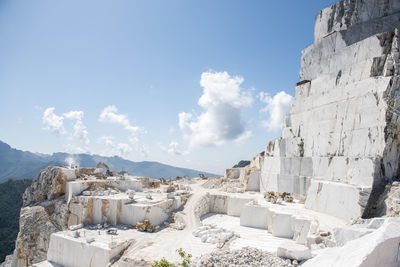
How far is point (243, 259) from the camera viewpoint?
837 centimetres

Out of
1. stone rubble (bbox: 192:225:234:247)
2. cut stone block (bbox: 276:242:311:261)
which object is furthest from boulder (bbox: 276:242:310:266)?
stone rubble (bbox: 192:225:234:247)

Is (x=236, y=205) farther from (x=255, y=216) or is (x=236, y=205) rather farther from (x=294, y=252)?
(x=294, y=252)

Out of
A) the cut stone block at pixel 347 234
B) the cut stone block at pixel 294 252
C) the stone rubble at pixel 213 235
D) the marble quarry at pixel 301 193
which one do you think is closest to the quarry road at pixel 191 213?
the marble quarry at pixel 301 193

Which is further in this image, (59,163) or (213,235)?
(59,163)

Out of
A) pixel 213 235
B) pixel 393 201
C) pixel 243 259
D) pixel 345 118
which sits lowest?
pixel 213 235

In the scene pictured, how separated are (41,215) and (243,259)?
67.8 feet

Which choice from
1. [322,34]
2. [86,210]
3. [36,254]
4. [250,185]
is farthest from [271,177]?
[36,254]

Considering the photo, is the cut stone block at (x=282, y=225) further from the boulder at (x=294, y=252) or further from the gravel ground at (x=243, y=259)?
the gravel ground at (x=243, y=259)

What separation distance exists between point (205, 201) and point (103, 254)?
30.5ft

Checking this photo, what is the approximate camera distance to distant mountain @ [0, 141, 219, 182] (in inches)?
5502

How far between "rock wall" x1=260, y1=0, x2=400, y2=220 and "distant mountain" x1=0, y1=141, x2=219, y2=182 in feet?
367

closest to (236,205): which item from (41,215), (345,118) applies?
(345,118)

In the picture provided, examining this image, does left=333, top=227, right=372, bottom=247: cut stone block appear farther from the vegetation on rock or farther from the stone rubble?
the vegetation on rock

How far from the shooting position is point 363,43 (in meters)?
14.9
